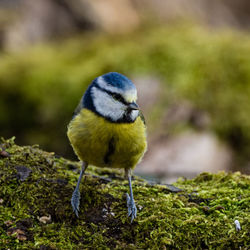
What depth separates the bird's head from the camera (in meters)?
2.51

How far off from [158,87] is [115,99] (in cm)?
375

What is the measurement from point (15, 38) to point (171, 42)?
13.7 ft

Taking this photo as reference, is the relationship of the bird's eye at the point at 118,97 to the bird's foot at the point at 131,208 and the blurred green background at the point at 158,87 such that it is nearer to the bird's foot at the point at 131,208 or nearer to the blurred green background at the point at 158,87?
the bird's foot at the point at 131,208

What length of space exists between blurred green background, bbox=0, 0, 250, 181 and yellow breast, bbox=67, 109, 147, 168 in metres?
2.59

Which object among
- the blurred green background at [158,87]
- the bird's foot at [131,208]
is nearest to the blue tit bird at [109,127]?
the bird's foot at [131,208]

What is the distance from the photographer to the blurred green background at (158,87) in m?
5.82

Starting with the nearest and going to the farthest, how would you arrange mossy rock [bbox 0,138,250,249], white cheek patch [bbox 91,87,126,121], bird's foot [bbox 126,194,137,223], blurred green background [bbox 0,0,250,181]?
mossy rock [bbox 0,138,250,249] < bird's foot [bbox 126,194,137,223] < white cheek patch [bbox 91,87,126,121] < blurred green background [bbox 0,0,250,181]

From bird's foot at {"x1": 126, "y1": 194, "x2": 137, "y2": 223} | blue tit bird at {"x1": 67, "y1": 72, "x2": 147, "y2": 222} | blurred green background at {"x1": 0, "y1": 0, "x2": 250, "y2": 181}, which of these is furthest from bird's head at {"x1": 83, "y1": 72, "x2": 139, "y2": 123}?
blurred green background at {"x1": 0, "y1": 0, "x2": 250, "y2": 181}

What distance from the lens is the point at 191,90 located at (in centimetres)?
602

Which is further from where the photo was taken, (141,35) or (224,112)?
(141,35)

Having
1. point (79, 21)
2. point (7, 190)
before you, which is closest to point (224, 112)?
point (7, 190)

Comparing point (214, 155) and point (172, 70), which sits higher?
point (172, 70)

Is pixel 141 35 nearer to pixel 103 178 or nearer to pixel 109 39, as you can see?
pixel 109 39

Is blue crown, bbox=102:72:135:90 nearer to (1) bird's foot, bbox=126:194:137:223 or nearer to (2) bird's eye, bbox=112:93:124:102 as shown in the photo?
(2) bird's eye, bbox=112:93:124:102
